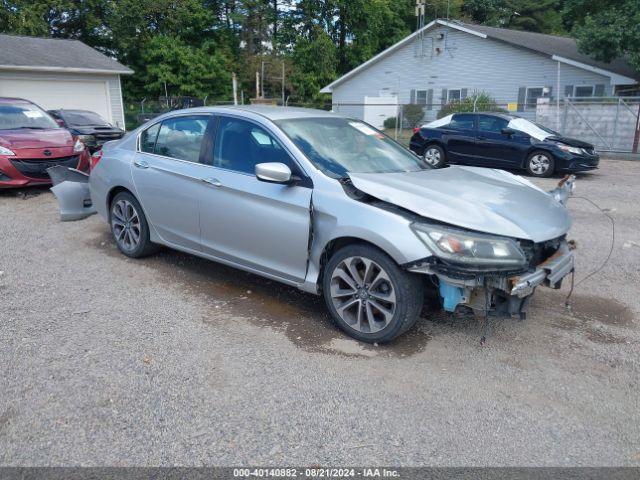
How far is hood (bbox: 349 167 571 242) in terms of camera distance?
11.7ft

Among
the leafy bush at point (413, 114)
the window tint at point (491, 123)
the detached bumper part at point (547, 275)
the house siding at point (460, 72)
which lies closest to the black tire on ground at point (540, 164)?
the window tint at point (491, 123)

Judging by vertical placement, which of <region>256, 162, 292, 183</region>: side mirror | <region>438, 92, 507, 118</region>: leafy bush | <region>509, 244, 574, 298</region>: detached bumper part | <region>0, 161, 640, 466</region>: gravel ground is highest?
<region>438, 92, 507, 118</region>: leafy bush

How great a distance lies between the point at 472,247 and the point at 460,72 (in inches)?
1058

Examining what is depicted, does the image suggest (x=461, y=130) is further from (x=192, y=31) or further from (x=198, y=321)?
(x=192, y=31)

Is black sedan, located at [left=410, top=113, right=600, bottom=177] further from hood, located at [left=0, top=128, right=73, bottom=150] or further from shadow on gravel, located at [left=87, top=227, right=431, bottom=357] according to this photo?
shadow on gravel, located at [left=87, top=227, right=431, bottom=357]

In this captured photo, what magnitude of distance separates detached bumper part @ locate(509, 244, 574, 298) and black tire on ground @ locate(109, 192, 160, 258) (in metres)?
3.72

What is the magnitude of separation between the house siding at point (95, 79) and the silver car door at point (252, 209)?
20318 millimetres

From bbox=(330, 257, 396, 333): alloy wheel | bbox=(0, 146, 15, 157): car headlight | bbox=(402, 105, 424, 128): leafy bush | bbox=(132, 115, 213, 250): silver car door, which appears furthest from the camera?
bbox=(402, 105, 424, 128): leafy bush

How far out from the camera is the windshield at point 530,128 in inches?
500

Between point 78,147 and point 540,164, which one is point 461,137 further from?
point 78,147

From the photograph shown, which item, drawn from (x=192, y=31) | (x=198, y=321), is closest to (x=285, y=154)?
(x=198, y=321)

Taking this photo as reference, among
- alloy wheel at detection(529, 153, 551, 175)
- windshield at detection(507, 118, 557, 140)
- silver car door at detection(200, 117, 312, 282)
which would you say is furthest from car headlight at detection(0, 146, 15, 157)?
alloy wheel at detection(529, 153, 551, 175)

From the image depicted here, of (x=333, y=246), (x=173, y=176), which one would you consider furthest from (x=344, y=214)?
(x=173, y=176)

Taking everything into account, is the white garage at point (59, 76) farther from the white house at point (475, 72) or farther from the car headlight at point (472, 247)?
the car headlight at point (472, 247)
